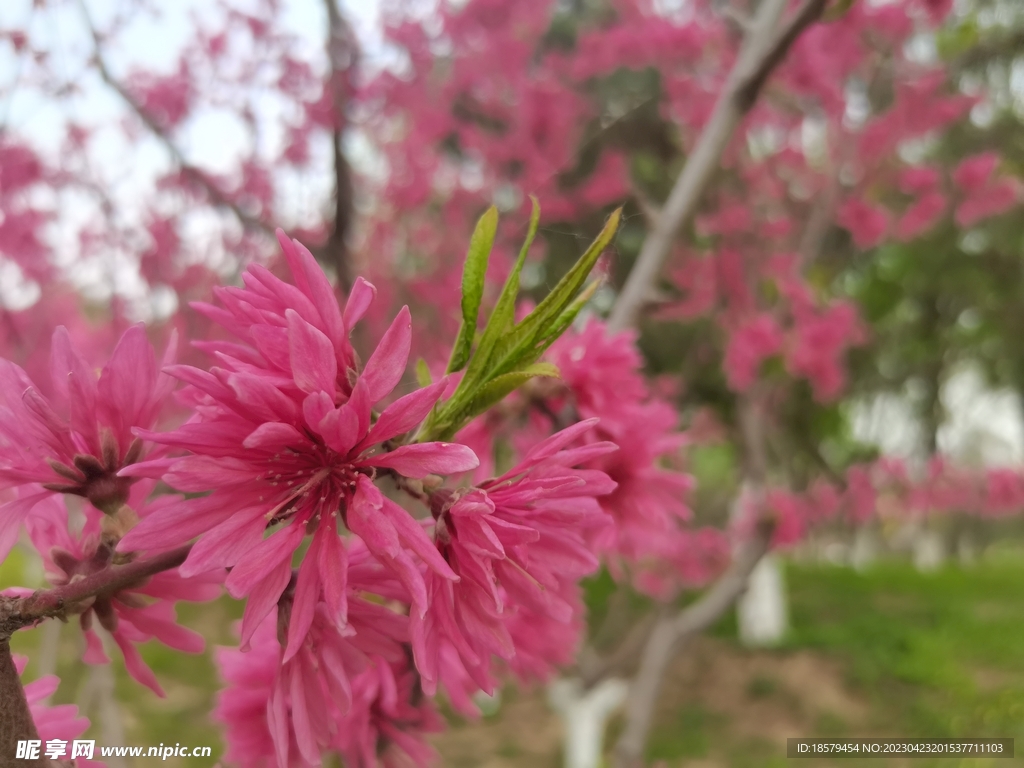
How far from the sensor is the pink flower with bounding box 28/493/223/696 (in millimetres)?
662

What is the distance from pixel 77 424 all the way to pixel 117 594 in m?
0.16

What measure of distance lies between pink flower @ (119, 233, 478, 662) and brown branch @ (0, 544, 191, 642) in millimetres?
48

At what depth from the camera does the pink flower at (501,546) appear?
0.61 meters

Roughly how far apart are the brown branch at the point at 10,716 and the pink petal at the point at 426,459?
0.30 m

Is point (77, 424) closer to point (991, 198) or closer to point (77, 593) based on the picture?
point (77, 593)

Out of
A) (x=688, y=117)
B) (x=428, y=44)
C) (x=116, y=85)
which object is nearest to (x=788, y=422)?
(x=688, y=117)

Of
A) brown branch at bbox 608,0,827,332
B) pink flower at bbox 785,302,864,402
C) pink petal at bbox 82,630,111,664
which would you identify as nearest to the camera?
pink petal at bbox 82,630,111,664

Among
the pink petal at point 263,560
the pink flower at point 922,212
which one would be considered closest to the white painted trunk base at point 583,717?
the pink flower at point 922,212

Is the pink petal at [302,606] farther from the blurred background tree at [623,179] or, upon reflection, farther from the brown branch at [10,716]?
the blurred background tree at [623,179]

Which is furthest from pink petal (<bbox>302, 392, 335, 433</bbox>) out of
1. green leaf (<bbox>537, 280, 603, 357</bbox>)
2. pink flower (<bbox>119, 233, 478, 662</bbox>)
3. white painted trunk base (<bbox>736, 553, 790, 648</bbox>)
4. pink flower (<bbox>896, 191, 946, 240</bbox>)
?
white painted trunk base (<bbox>736, 553, 790, 648</bbox>)

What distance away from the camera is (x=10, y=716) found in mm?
553

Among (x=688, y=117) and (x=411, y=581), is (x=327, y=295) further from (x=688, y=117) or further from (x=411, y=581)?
(x=688, y=117)

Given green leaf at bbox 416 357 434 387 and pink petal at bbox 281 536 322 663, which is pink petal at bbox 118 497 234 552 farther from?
green leaf at bbox 416 357 434 387

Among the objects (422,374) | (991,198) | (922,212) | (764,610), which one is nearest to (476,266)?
(422,374)
